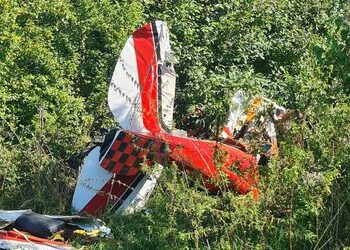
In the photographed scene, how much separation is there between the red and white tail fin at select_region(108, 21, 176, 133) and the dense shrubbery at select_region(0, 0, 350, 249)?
0.63 meters

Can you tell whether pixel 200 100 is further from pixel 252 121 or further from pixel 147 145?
pixel 147 145

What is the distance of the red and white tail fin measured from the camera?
682 cm

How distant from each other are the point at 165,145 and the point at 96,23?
10.4ft

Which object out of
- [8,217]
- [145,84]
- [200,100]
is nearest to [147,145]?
[145,84]

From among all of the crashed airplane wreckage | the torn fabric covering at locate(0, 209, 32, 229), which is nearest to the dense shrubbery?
the crashed airplane wreckage

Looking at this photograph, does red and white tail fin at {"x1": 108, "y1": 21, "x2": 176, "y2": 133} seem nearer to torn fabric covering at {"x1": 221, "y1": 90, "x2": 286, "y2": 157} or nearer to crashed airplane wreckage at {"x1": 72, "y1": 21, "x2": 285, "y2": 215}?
crashed airplane wreckage at {"x1": 72, "y1": 21, "x2": 285, "y2": 215}

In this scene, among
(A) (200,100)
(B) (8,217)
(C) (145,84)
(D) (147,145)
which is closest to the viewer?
(B) (8,217)

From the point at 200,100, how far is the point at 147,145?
2.22 m

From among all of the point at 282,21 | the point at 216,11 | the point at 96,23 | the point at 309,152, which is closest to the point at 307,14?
the point at 282,21

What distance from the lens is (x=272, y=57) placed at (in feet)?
30.5

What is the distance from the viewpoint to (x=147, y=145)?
Result: 20.4 ft

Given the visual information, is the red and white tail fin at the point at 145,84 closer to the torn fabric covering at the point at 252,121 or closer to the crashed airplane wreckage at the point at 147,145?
the crashed airplane wreckage at the point at 147,145

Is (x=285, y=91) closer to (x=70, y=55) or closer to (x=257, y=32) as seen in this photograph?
(x=257, y=32)

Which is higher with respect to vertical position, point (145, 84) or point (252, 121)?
point (145, 84)
